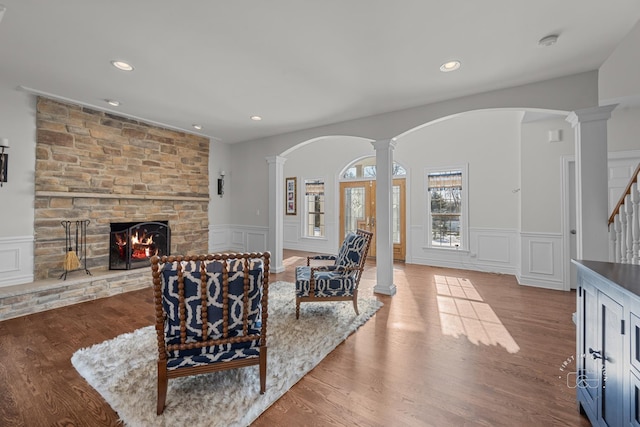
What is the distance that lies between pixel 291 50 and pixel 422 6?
1.10 metres

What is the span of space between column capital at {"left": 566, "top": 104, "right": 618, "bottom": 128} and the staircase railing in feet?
2.81

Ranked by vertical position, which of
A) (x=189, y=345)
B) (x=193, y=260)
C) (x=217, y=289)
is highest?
(x=193, y=260)

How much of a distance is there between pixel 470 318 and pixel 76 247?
205 inches

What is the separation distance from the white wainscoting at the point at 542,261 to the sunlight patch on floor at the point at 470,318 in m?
1.00

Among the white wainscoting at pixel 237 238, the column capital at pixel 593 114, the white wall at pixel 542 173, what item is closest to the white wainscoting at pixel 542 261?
the white wall at pixel 542 173

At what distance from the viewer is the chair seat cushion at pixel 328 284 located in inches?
121

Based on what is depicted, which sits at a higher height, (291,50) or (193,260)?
(291,50)

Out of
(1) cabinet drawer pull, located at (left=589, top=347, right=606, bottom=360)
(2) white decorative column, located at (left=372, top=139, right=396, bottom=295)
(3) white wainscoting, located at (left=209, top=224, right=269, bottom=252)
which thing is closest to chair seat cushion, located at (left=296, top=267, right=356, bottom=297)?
(2) white decorative column, located at (left=372, top=139, right=396, bottom=295)

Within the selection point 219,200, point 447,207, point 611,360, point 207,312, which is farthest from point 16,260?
point 447,207

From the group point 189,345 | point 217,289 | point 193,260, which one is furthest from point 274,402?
point 193,260

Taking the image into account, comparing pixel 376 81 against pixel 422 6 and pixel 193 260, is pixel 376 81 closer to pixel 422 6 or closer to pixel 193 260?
pixel 422 6

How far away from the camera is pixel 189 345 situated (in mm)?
1713

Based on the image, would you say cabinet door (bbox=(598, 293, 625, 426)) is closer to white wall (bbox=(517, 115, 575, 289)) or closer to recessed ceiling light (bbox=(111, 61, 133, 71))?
white wall (bbox=(517, 115, 575, 289))

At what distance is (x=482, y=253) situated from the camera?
214 inches
